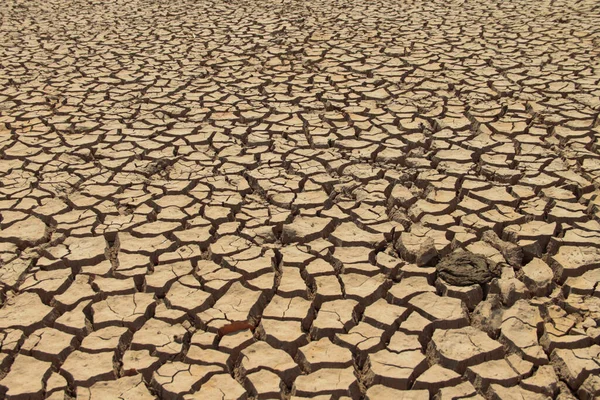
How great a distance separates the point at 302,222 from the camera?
2770 mm

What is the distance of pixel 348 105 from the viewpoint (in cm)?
409

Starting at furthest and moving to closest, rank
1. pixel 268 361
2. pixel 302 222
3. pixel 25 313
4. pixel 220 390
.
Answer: pixel 302 222 → pixel 25 313 → pixel 268 361 → pixel 220 390

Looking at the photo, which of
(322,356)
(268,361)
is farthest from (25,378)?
(322,356)

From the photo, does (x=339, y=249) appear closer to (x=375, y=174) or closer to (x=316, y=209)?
(x=316, y=209)

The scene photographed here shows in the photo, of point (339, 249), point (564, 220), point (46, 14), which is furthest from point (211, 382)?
point (46, 14)

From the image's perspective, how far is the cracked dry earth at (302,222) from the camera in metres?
2.00

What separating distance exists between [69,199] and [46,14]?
179 inches

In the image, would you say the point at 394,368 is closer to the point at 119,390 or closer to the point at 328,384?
the point at 328,384

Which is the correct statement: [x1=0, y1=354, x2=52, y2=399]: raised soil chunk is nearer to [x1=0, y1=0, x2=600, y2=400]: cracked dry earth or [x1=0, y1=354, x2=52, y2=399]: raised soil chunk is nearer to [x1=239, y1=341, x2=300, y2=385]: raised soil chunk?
[x1=0, y1=0, x2=600, y2=400]: cracked dry earth

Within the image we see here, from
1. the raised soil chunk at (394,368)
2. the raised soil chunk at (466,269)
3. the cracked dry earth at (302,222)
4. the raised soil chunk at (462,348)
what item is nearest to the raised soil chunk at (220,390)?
the cracked dry earth at (302,222)

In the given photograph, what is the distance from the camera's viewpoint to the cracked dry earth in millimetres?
2004

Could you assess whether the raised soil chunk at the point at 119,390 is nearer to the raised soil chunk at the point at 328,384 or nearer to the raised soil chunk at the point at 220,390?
the raised soil chunk at the point at 220,390

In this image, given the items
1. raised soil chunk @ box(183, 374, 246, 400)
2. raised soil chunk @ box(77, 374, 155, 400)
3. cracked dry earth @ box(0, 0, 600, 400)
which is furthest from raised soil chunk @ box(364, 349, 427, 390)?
raised soil chunk @ box(77, 374, 155, 400)

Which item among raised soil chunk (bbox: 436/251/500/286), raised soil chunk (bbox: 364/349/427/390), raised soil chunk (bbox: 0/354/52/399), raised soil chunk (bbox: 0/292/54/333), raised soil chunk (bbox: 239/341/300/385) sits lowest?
raised soil chunk (bbox: 0/292/54/333)
